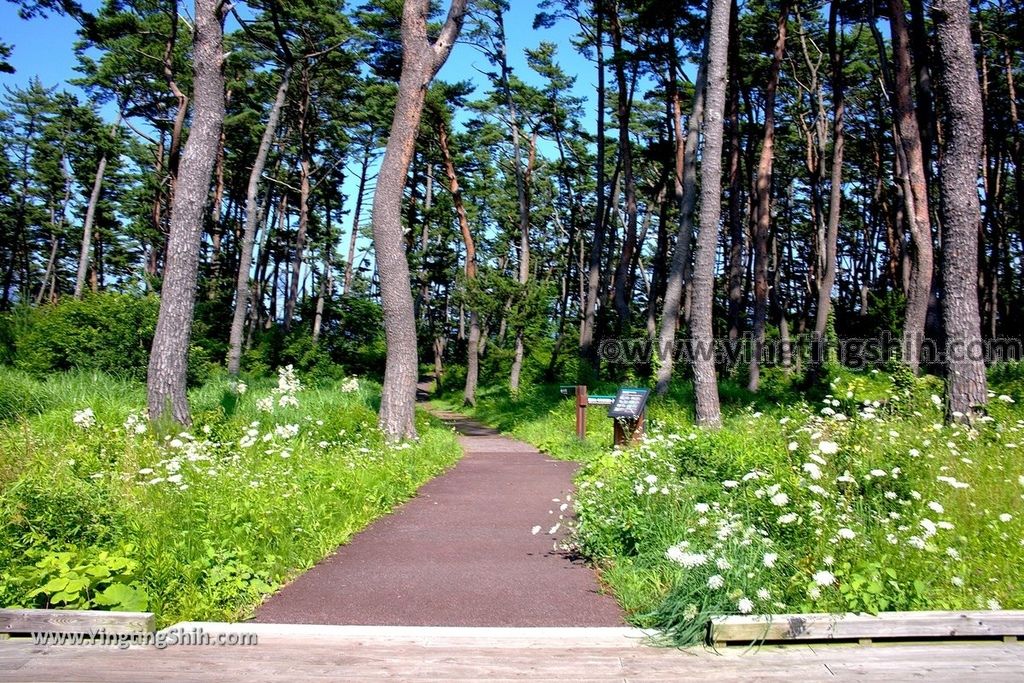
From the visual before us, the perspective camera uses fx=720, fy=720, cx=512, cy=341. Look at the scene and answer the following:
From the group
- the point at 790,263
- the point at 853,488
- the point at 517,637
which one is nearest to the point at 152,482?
the point at 517,637

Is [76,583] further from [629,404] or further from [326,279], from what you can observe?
[326,279]

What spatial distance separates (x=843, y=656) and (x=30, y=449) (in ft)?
26.7

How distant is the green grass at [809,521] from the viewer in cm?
490

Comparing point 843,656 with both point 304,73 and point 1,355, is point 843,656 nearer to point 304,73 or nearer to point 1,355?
point 1,355

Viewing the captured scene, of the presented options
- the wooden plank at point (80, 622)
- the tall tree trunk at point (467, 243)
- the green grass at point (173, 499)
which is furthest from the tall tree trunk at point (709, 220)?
the tall tree trunk at point (467, 243)

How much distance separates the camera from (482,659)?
438 cm

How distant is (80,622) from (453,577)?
2684 mm

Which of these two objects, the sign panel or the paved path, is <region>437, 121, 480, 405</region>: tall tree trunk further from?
the paved path

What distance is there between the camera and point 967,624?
463cm

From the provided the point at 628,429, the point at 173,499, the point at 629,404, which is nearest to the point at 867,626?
the point at 173,499

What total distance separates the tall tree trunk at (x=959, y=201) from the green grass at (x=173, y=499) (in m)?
8.09

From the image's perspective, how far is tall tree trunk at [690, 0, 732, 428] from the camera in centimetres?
1243

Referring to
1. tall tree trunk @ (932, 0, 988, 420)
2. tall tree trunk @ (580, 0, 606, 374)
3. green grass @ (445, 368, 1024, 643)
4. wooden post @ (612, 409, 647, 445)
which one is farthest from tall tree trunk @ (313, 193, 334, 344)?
green grass @ (445, 368, 1024, 643)

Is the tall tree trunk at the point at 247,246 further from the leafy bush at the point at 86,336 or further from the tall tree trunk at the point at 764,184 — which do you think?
the tall tree trunk at the point at 764,184
